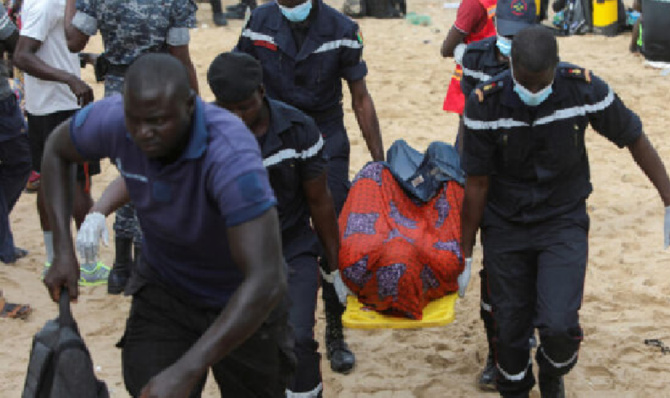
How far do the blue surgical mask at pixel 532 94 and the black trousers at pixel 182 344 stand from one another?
1434 mm

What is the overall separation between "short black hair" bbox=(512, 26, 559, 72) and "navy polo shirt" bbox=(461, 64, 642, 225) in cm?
17

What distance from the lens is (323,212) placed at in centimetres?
412

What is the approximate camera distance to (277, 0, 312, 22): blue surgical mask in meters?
4.91

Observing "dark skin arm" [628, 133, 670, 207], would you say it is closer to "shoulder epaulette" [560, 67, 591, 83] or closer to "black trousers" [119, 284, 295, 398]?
"shoulder epaulette" [560, 67, 591, 83]

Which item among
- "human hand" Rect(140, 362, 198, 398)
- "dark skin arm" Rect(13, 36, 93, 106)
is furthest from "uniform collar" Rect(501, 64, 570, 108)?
"dark skin arm" Rect(13, 36, 93, 106)

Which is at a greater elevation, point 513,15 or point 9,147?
point 513,15

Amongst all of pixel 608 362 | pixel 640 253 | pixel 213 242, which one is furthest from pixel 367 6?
pixel 213 242

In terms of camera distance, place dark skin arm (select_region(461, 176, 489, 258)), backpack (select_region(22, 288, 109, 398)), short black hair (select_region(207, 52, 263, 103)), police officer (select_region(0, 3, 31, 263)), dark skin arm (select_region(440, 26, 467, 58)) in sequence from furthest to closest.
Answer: dark skin arm (select_region(440, 26, 467, 58))
police officer (select_region(0, 3, 31, 263))
dark skin arm (select_region(461, 176, 489, 258))
short black hair (select_region(207, 52, 263, 103))
backpack (select_region(22, 288, 109, 398))

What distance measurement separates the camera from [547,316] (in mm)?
4016

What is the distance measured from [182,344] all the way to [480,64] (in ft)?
8.93

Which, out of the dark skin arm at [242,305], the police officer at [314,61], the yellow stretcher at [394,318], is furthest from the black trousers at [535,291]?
the dark skin arm at [242,305]

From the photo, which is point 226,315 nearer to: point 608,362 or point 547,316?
point 547,316

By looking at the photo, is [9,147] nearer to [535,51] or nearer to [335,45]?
[335,45]

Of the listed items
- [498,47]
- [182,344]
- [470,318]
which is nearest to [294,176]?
[182,344]
